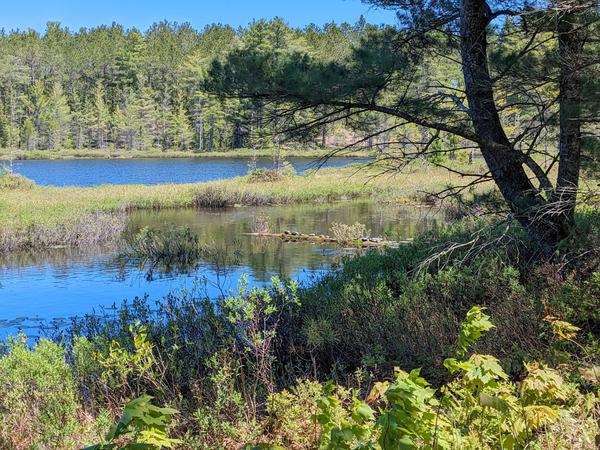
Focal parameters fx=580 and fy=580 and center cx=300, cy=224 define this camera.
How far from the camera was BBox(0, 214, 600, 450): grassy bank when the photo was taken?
2574 mm

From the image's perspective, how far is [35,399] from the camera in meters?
4.63

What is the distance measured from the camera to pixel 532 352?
4.62 metres

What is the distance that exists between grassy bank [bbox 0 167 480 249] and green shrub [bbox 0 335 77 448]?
14.2m

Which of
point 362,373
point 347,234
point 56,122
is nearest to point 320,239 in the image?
point 347,234

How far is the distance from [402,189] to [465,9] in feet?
77.9

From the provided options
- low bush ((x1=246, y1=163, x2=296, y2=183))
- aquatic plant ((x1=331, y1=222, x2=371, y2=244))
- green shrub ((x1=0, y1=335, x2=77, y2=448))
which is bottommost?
aquatic plant ((x1=331, y1=222, x2=371, y2=244))

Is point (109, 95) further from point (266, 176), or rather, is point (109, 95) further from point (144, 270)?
point (144, 270)

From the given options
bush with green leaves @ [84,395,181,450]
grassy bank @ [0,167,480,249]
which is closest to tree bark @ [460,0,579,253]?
bush with green leaves @ [84,395,181,450]

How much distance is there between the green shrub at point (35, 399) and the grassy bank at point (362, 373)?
0.05 ft

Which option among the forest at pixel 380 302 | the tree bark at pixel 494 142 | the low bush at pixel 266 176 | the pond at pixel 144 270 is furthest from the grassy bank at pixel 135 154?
the tree bark at pixel 494 142

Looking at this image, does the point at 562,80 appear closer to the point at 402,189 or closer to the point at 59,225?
the point at 59,225

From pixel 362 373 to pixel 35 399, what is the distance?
2.64 metres

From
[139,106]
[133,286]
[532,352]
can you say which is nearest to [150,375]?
[532,352]

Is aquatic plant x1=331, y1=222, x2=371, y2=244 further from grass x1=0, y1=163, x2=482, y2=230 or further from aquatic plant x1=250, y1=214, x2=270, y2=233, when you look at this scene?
grass x1=0, y1=163, x2=482, y2=230
